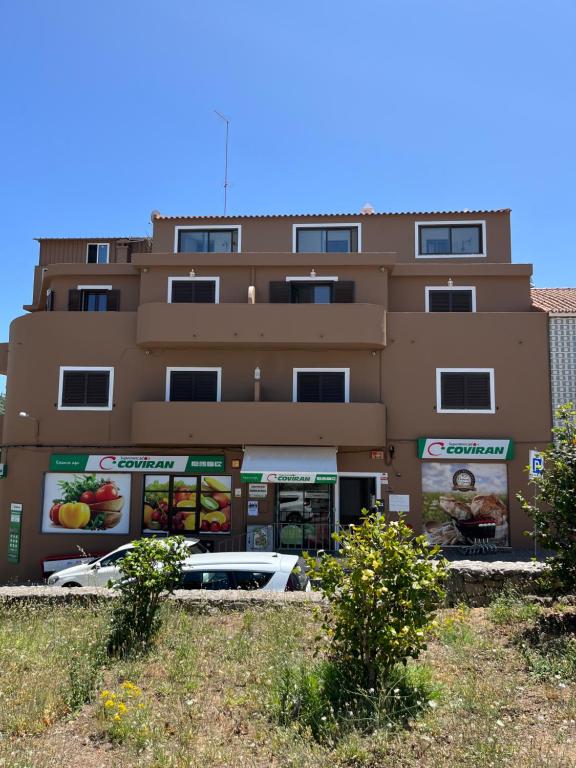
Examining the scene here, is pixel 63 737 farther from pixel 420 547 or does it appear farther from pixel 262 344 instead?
pixel 262 344

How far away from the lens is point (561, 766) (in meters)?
4.50

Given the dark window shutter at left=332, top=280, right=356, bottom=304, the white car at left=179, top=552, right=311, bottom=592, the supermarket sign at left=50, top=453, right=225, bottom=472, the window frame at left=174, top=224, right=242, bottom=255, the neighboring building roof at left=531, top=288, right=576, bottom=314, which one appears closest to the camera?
the white car at left=179, top=552, right=311, bottom=592

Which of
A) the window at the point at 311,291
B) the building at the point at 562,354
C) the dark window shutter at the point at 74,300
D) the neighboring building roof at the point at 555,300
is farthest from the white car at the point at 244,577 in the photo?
the dark window shutter at the point at 74,300

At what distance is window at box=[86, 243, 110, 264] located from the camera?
1066 inches

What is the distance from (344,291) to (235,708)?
17524 mm

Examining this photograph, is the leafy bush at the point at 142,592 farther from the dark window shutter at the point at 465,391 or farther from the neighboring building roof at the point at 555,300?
the neighboring building roof at the point at 555,300

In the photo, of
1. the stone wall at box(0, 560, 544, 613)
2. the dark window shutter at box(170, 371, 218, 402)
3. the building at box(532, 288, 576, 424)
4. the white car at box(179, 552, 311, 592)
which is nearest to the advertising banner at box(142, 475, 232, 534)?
the dark window shutter at box(170, 371, 218, 402)

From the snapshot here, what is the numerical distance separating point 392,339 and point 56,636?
Answer: 52.1 feet

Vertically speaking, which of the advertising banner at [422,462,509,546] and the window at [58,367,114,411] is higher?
the window at [58,367,114,411]

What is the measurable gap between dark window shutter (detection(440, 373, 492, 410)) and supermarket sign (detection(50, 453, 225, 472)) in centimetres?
783

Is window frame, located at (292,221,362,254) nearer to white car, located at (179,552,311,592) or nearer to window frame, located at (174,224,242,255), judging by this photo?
window frame, located at (174,224,242,255)

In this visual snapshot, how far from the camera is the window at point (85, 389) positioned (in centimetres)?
2152

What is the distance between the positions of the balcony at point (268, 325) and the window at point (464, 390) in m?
2.46

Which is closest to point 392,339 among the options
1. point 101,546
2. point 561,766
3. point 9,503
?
point 101,546
